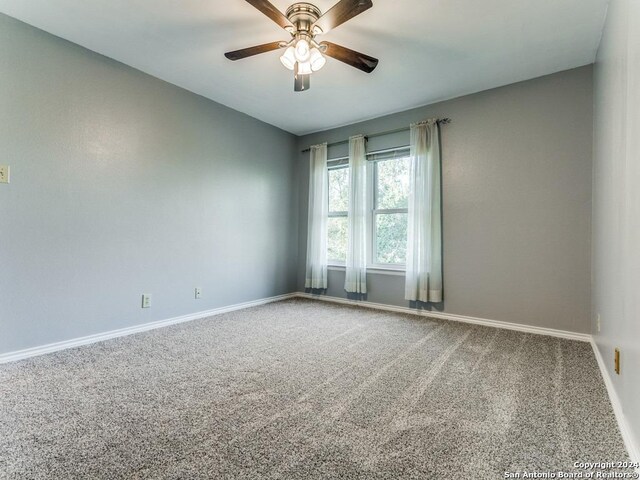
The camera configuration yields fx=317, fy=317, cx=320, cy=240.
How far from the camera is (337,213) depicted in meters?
4.47

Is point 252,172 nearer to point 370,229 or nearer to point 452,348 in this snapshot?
point 370,229

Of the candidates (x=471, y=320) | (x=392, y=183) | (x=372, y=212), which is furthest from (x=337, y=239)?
(x=471, y=320)

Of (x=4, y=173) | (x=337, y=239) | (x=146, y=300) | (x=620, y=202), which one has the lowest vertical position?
(x=146, y=300)

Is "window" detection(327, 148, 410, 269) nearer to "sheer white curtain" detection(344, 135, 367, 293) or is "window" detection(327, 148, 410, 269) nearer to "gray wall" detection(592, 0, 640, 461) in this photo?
"sheer white curtain" detection(344, 135, 367, 293)

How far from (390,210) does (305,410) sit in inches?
113

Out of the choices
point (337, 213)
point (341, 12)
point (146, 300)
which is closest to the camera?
point (341, 12)

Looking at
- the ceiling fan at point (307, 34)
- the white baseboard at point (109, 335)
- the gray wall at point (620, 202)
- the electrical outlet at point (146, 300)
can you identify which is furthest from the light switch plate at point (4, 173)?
the gray wall at point (620, 202)

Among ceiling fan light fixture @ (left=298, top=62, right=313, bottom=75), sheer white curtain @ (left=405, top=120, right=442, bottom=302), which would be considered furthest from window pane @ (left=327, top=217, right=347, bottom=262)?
ceiling fan light fixture @ (left=298, top=62, right=313, bottom=75)

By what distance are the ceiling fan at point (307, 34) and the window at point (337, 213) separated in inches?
83.7

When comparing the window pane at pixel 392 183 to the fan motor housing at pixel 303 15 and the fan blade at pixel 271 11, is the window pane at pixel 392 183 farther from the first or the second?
the fan blade at pixel 271 11

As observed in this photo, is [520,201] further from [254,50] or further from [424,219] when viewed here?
[254,50]

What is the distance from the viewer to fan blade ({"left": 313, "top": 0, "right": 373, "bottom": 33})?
1.76m

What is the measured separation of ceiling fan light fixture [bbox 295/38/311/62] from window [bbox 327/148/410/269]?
6.83ft

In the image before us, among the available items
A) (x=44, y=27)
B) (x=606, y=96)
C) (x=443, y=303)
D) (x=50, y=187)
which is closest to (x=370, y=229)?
(x=443, y=303)
